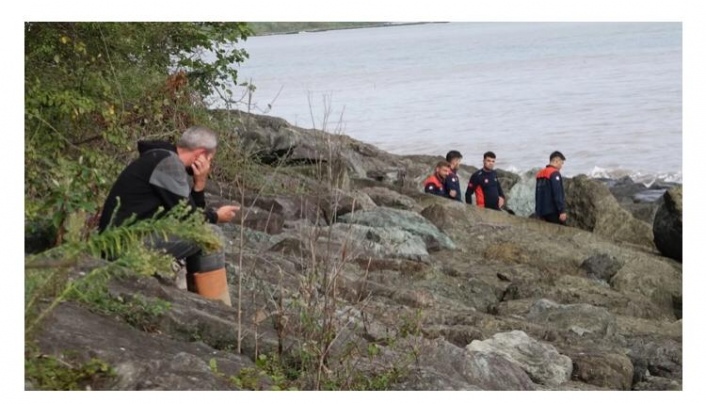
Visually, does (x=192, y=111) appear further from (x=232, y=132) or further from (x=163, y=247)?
(x=163, y=247)

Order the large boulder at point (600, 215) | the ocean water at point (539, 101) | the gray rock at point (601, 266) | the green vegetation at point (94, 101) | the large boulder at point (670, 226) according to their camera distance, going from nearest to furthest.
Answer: the green vegetation at point (94, 101)
the gray rock at point (601, 266)
the large boulder at point (670, 226)
the large boulder at point (600, 215)
the ocean water at point (539, 101)

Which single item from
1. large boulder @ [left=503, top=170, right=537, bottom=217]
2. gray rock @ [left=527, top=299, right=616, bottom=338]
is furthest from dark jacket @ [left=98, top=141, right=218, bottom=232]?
large boulder @ [left=503, top=170, right=537, bottom=217]

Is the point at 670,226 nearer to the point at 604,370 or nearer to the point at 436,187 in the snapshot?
the point at 436,187

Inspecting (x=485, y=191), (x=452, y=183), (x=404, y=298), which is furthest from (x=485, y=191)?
(x=404, y=298)

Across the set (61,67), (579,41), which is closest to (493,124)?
(579,41)

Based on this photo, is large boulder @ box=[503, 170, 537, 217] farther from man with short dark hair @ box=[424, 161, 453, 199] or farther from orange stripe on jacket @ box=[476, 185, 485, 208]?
man with short dark hair @ box=[424, 161, 453, 199]

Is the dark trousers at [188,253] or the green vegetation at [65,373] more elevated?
the dark trousers at [188,253]

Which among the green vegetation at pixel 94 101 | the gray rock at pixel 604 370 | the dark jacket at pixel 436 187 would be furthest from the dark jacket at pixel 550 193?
the gray rock at pixel 604 370

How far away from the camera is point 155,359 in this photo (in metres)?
7.45

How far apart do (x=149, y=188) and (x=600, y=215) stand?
11.8 metres

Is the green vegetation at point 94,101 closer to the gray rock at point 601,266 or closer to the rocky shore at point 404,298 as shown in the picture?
the rocky shore at point 404,298

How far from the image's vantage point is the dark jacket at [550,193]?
63.1ft

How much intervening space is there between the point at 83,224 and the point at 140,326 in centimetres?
103

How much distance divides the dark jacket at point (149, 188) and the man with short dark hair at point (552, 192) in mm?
11005
